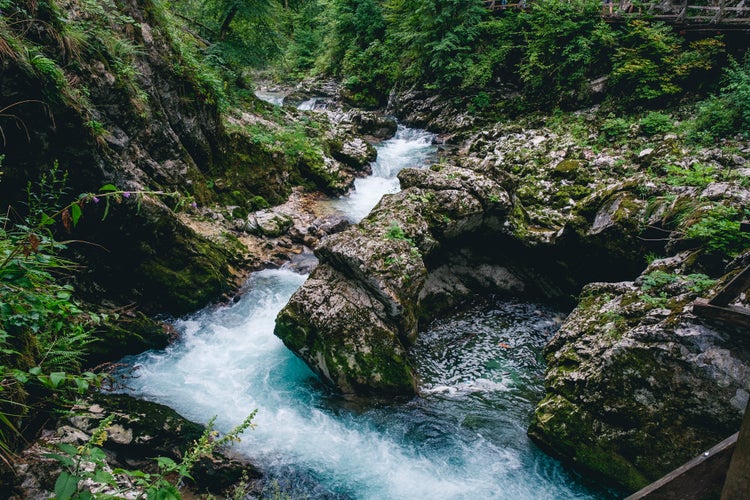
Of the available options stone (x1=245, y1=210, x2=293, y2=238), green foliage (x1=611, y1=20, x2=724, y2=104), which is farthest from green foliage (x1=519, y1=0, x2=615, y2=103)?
stone (x1=245, y1=210, x2=293, y2=238)

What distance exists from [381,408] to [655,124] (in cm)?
1204

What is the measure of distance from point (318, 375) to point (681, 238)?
256 inches

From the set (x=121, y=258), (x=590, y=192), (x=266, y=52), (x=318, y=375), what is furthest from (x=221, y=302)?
(x=266, y=52)

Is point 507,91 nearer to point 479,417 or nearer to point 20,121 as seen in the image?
point 479,417

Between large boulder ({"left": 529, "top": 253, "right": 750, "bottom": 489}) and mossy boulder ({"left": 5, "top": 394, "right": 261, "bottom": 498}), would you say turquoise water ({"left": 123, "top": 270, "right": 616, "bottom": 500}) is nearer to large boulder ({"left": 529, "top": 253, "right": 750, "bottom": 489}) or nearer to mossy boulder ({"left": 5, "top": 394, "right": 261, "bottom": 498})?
mossy boulder ({"left": 5, "top": 394, "right": 261, "bottom": 498})

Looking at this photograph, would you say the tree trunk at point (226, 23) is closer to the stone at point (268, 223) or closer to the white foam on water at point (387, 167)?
the white foam on water at point (387, 167)

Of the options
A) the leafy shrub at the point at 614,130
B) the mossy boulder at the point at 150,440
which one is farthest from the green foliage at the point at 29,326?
the leafy shrub at the point at 614,130

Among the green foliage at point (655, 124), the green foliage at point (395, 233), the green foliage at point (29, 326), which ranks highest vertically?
the green foliage at point (655, 124)

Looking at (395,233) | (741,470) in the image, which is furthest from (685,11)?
(741,470)

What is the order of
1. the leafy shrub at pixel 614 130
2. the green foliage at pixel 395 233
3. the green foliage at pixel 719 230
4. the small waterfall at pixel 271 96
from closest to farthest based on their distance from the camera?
the green foliage at pixel 719 230 < the green foliage at pixel 395 233 < the leafy shrub at pixel 614 130 < the small waterfall at pixel 271 96

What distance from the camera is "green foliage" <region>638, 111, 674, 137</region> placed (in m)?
10.9

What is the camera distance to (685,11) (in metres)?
12.3

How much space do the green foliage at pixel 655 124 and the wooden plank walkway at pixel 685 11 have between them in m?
3.37

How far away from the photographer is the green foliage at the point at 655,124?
35.8 ft
